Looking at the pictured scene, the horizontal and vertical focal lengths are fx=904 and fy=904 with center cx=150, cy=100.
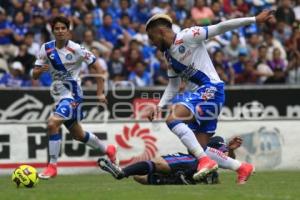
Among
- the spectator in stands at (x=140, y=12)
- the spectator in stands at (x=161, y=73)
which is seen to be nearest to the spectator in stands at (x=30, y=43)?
the spectator in stands at (x=161, y=73)

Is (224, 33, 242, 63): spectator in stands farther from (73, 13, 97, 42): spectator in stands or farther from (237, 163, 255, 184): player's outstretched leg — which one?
(237, 163, 255, 184): player's outstretched leg

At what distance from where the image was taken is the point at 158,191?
1089 cm

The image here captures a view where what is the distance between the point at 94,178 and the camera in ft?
49.3

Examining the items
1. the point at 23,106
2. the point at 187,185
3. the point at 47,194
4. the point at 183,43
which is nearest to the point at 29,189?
the point at 47,194

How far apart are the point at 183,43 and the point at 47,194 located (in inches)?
115

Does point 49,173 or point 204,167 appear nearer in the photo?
point 204,167

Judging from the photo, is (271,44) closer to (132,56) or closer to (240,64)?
(240,64)

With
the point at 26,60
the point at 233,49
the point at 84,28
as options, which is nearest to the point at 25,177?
the point at 26,60

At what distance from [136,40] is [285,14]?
5224 millimetres

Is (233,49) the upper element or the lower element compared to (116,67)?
upper

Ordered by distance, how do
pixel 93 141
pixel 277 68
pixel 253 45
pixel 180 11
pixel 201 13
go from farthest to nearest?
pixel 180 11 → pixel 201 13 → pixel 253 45 → pixel 277 68 → pixel 93 141

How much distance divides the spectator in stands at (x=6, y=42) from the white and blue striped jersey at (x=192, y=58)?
9960 mm

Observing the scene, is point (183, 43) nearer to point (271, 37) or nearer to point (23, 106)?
point (23, 106)

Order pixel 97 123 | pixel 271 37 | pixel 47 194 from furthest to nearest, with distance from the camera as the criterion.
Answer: pixel 271 37, pixel 97 123, pixel 47 194
